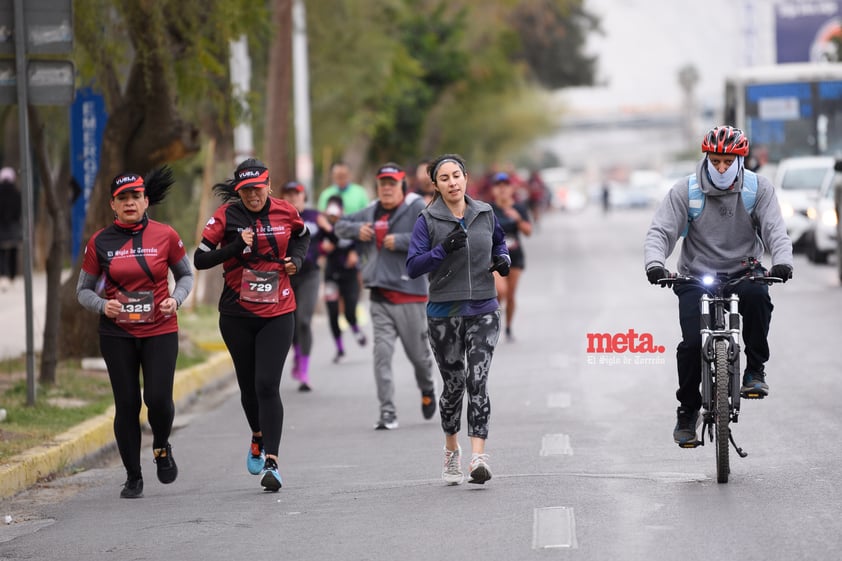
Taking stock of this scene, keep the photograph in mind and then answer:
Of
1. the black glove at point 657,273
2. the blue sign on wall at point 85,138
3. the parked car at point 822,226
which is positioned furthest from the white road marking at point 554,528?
the parked car at point 822,226

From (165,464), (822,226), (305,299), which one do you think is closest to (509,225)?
(305,299)

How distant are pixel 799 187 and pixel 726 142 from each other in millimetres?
22436

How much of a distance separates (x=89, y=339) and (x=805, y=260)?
17.3m

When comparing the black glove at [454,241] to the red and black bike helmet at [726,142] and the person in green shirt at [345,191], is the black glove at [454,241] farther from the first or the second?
the person in green shirt at [345,191]

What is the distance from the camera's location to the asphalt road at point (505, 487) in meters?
7.61

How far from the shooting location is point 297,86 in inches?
1028

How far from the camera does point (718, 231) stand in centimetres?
913

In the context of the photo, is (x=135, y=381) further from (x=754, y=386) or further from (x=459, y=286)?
(x=754, y=386)

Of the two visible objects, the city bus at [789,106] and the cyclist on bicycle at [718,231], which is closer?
the cyclist on bicycle at [718,231]

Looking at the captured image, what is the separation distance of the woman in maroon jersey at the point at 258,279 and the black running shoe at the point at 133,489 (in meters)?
0.67

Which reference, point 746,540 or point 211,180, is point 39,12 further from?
point 211,180

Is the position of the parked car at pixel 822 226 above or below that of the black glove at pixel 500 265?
below

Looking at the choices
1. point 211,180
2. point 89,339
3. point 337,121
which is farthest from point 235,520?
point 337,121

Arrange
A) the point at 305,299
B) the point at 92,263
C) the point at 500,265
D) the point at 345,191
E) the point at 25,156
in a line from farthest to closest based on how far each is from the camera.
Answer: the point at 345,191 → the point at 305,299 → the point at 25,156 → the point at 92,263 → the point at 500,265
